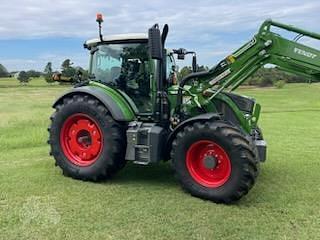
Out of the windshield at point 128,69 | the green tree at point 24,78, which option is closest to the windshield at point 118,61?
the windshield at point 128,69

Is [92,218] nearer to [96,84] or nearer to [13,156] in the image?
[96,84]

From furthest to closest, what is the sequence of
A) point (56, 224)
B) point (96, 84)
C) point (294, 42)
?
1. point (96, 84)
2. point (294, 42)
3. point (56, 224)

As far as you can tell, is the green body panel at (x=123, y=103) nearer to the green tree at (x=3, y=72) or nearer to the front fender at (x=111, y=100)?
the front fender at (x=111, y=100)

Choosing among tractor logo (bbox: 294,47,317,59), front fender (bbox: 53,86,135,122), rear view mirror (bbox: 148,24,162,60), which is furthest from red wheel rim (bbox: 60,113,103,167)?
tractor logo (bbox: 294,47,317,59)

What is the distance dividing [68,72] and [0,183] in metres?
2.43

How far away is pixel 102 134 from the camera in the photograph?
21.2ft

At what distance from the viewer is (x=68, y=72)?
26.1ft

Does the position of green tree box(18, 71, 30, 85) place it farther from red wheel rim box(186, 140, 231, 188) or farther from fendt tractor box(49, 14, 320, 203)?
red wheel rim box(186, 140, 231, 188)

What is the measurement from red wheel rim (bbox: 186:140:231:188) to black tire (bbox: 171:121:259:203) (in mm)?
49

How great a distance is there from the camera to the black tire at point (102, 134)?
6.38 metres

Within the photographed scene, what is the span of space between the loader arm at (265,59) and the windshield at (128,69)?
71cm

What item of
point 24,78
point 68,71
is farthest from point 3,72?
point 68,71

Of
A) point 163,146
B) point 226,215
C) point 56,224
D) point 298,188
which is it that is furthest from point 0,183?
point 298,188

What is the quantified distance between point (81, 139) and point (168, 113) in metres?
1.39
